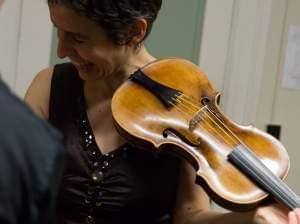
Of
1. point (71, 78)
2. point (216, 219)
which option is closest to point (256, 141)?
point (216, 219)

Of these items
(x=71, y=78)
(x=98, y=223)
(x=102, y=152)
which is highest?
(x=71, y=78)

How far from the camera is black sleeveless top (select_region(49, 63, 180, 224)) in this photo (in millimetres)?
1149

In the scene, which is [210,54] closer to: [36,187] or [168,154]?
[168,154]

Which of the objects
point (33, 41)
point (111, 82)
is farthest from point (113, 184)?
point (33, 41)

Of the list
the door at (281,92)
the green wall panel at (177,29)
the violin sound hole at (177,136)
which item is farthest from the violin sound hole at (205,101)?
the door at (281,92)

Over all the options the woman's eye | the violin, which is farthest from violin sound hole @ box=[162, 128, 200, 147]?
the woman's eye

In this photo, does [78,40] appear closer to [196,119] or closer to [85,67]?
[85,67]

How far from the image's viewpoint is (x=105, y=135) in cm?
120

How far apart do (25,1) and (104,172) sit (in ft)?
2.25

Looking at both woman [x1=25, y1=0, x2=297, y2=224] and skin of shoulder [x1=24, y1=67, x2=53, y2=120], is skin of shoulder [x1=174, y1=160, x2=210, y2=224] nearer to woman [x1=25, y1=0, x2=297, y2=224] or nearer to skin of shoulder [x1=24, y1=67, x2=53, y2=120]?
woman [x1=25, y1=0, x2=297, y2=224]

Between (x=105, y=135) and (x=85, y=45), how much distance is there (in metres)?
0.20

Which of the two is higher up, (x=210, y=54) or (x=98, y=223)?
(x=210, y=54)

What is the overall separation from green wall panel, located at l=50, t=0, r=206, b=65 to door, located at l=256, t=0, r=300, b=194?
236 millimetres

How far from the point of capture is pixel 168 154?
1.16 metres
